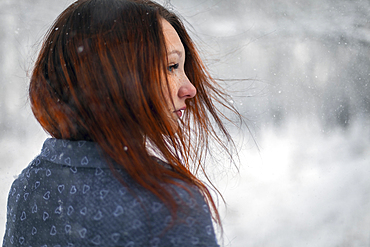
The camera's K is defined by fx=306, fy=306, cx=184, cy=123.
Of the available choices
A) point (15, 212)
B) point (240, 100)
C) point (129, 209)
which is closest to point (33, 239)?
point (15, 212)

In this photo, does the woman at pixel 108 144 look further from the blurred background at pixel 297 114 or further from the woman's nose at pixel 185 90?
Result: the blurred background at pixel 297 114

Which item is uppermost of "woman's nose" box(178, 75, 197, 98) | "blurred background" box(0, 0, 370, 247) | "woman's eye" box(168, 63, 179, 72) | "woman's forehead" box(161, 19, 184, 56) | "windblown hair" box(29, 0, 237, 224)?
"blurred background" box(0, 0, 370, 247)

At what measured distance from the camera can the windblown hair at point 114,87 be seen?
16.1 inches

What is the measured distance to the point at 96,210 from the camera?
0.39 metres

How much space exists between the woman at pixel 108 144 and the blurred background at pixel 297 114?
1.58m

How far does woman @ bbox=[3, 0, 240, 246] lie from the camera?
38cm

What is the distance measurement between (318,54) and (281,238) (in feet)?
4.31

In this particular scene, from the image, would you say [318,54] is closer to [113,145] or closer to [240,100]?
[240,100]

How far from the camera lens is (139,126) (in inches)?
17.0

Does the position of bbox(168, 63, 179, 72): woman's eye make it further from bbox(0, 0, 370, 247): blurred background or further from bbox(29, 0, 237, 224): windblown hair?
bbox(0, 0, 370, 247): blurred background

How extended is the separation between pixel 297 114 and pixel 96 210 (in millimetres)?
2054

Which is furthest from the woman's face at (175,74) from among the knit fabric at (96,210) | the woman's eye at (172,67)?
the knit fabric at (96,210)

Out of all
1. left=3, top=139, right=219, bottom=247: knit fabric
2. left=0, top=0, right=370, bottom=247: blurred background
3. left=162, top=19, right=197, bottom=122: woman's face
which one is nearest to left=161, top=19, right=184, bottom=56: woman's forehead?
left=162, top=19, right=197, bottom=122: woman's face

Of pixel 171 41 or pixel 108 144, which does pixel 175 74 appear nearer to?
pixel 171 41
